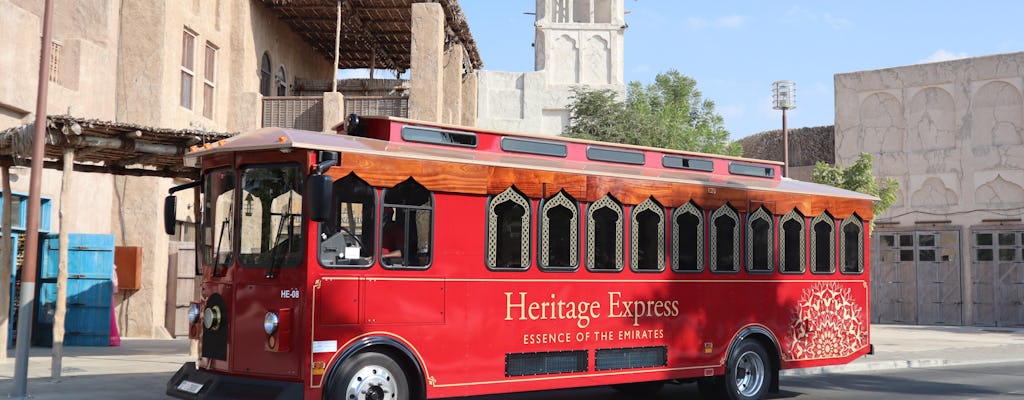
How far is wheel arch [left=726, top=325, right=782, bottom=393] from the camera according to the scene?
1308cm

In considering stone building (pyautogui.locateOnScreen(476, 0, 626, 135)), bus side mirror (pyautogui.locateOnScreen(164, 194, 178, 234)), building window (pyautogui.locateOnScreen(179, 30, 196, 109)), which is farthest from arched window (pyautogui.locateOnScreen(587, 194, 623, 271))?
stone building (pyautogui.locateOnScreen(476, 0, 626, 135))

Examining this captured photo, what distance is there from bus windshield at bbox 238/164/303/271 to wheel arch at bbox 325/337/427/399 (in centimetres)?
96

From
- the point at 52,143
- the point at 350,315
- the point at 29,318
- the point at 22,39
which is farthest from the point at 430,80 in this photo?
the point at 350,315

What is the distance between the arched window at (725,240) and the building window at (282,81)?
1740 centimetres

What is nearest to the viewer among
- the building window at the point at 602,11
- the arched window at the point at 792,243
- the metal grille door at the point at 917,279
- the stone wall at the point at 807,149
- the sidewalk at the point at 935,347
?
the arched window at the point at 792,243

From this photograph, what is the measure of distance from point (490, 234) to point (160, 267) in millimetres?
12275

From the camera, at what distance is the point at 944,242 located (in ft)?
116

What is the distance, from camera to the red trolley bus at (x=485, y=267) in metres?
9.43

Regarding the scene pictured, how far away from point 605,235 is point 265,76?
16935 mm

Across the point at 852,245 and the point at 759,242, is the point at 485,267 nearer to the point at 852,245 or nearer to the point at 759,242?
the point at 759,242

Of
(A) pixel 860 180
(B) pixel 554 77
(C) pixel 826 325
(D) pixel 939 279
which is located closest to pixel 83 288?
(C) pixel 826 325

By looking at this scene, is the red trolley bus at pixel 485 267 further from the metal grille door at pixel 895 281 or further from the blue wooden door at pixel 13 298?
the metal grille door at pixel 895 281

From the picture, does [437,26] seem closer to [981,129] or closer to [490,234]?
[490,234]

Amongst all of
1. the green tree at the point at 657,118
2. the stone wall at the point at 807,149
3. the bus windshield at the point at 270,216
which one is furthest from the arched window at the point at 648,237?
→ the stone wall at the point at 807,149
